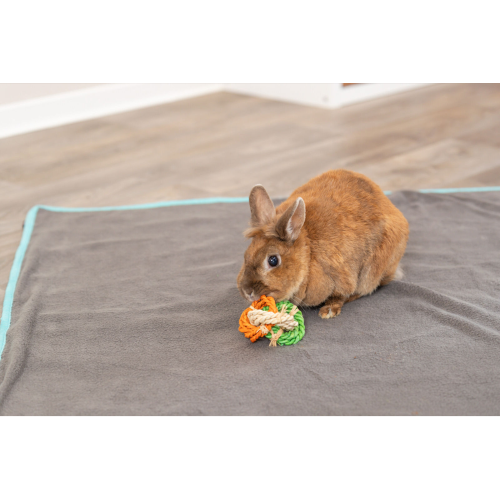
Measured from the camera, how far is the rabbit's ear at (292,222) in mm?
2098

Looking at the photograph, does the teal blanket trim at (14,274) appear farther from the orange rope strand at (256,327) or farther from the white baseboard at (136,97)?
the white baseboard at (136,97)

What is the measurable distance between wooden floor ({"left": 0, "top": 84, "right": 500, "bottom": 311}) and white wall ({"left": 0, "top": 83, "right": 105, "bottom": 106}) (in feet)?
1.10

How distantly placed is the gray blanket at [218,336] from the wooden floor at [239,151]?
2.11 ft

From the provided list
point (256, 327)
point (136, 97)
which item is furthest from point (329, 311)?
point (136, 97)

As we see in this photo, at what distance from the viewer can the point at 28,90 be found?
5.01 metres

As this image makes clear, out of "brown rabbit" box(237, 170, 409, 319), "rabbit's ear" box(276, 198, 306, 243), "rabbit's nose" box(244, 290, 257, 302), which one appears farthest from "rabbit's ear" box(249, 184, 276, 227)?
"rabbit's nose" box(244, 290, 257, 302)

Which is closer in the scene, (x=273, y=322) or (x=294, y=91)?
(x=273, y=322)

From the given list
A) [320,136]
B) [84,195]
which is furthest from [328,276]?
[320,136]

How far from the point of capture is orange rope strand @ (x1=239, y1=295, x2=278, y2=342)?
2.14 meters

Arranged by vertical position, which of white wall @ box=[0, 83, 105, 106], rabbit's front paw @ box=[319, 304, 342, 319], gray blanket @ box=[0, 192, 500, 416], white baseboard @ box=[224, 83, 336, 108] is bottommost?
gray blanket @ box=[0, 192, 500, 416]

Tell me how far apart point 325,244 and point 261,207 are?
0.89 ft

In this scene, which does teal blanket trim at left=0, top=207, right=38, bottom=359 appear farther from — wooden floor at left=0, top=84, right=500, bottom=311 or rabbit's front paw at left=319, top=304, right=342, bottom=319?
rabbit's front paw at left=319, top=304, right=342, bottom=319

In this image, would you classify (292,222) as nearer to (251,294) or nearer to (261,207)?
(261,207)

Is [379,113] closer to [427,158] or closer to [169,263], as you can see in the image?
[427,158]
